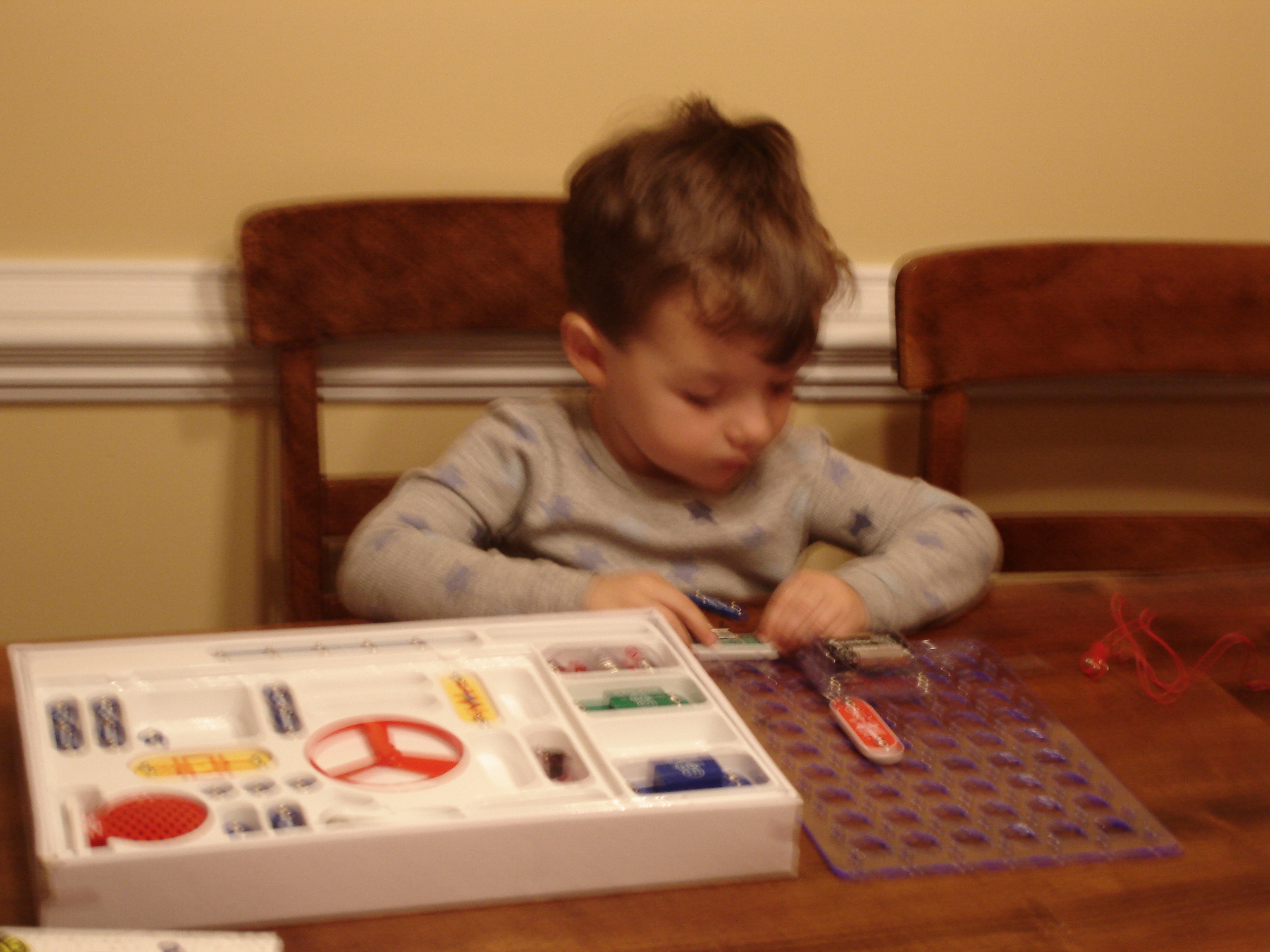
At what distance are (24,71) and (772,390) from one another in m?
0.73

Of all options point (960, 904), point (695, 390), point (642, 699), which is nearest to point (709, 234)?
point (695, 390)

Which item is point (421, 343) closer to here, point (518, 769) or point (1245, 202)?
point (518, 769)

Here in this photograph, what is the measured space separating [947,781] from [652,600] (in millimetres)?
240

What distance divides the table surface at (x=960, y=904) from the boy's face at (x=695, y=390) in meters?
0.34

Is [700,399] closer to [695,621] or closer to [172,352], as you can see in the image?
[695,621]

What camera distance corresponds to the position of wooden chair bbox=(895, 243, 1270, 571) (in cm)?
112

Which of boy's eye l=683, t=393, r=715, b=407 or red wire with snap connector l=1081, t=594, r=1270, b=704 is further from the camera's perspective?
boy's eye l=683, t=393, r=715, b=407

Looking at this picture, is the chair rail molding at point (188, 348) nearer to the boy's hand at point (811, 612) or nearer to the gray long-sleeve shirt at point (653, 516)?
the gray long-sleeve shirt at point (653, 516)

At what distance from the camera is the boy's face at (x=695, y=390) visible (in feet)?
2.96

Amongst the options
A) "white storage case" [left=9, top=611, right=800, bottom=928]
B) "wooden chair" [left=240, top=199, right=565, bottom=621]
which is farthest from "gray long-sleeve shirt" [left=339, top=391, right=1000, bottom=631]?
"white storage case" [left=9, top=611, right=800, bottom=928]

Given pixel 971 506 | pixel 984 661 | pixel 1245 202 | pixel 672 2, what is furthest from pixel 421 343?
pixel 1245 202

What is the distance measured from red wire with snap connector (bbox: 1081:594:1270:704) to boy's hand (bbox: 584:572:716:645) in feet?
0.78

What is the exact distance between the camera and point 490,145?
1.23 m

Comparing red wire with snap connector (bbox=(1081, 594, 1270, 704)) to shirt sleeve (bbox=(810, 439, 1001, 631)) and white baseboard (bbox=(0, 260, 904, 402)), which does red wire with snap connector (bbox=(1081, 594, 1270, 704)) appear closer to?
shirt sleeve (bbox=(810, 439, 1001, 631))
